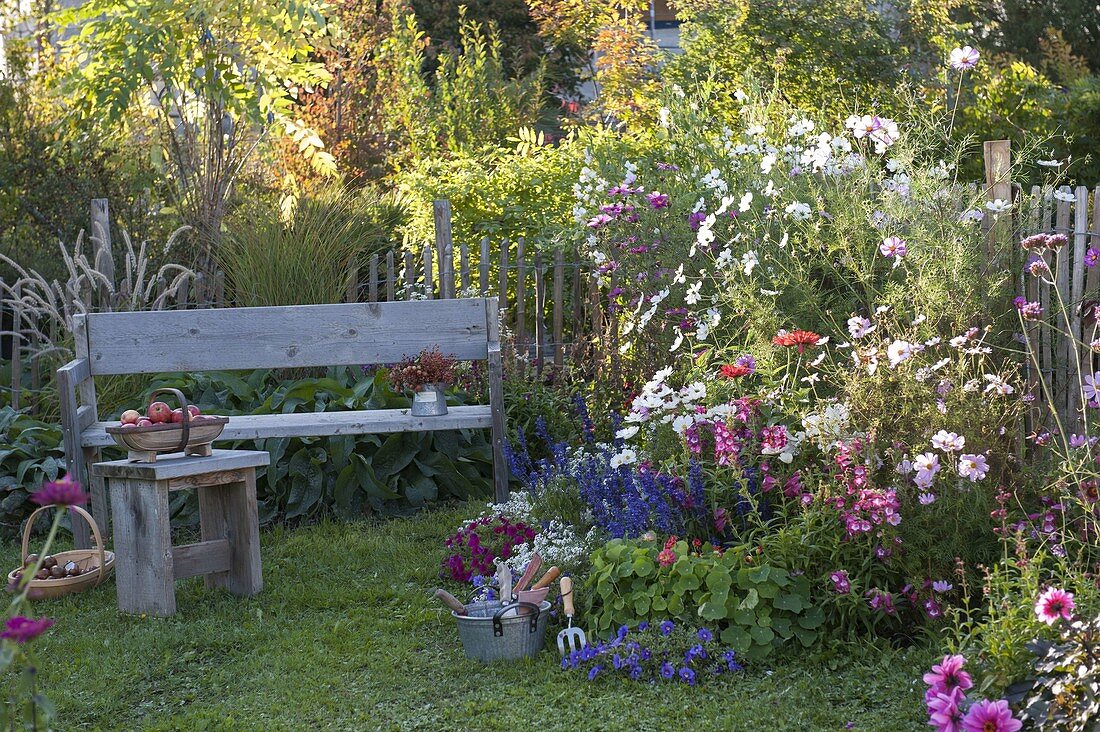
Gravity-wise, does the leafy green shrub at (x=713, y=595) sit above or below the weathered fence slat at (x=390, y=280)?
below

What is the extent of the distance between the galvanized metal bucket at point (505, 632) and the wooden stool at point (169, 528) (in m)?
1.14

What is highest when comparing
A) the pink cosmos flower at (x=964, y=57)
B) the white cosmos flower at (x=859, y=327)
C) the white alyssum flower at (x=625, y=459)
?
the pink cosmos flower at (x=964, y=57)

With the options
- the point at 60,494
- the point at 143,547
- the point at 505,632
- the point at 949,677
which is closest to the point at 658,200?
→ the point at 505,632

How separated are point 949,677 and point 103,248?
4888 mm

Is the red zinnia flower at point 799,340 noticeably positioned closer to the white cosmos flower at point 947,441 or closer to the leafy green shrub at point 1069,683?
the white cosmos flower at point 947,441

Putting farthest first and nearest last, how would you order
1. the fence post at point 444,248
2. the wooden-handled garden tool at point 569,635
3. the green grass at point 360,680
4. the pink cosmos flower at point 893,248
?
the fence post at point 444,248, the pink cosmos flower at point 893,248, the wooden-handled garden tool at point 569,635, the green grass at point 360,680

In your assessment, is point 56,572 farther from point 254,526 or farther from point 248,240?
point 248,240

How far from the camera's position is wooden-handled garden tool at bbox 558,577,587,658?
3451mm

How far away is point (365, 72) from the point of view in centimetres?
1170

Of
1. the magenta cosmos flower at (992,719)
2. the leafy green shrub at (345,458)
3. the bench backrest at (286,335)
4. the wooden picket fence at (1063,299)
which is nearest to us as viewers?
the magenta cosmos flower at (992,719)

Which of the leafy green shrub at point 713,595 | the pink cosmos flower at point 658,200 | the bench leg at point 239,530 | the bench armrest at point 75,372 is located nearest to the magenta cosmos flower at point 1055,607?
the leafy green shrub at point 713,595

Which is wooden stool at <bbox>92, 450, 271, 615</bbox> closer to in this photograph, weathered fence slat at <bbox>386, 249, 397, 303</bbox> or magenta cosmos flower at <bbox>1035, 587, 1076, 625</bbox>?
weathered fence slat at <bbox>386, 249, 397, 303</bbox>

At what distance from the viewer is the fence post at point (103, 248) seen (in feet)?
19.9

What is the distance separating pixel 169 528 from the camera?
406 centimetres
